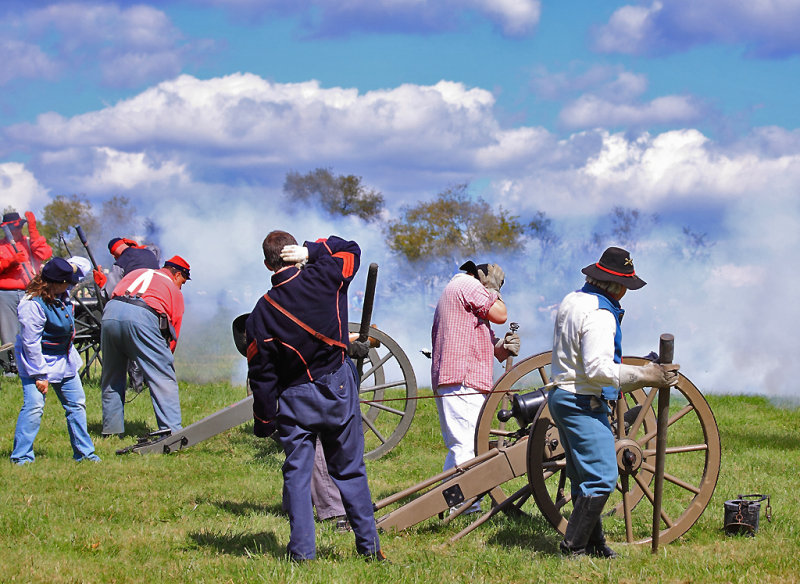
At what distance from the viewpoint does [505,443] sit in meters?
5.33

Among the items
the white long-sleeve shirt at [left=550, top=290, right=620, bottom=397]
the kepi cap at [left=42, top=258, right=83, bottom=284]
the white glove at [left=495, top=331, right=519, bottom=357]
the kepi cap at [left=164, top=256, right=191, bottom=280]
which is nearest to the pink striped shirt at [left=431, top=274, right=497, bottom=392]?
the white glove at [left=495, top=331, right=519, bottom=357]

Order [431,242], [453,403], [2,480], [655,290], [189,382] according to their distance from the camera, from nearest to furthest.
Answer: [453,403] < [2,480] < [189,382] < [655,290] < [431,242]

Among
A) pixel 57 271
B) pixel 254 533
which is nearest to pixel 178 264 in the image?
pixel 57 271

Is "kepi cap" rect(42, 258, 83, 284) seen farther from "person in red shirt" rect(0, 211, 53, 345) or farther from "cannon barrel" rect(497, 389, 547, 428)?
"person in red shirt" rect(0, 211, 53, 345)

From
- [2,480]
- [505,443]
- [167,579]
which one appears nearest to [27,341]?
[2,480]

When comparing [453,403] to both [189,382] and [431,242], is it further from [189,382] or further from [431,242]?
[431,242]

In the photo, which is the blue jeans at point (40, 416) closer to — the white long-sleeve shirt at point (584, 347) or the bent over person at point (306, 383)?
the bent over person at point (306, 383)

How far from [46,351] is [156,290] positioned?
133 centimetres

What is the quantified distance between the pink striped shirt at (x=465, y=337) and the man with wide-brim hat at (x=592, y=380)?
4.95 ft

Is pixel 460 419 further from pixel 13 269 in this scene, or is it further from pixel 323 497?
pixel 13 269

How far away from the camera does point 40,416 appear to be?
23.2ft

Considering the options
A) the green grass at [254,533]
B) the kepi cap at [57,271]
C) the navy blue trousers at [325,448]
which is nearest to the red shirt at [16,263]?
the green grass at [254,533]

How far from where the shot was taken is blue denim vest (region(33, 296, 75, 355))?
6.78 m

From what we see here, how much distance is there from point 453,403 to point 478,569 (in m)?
1.64
